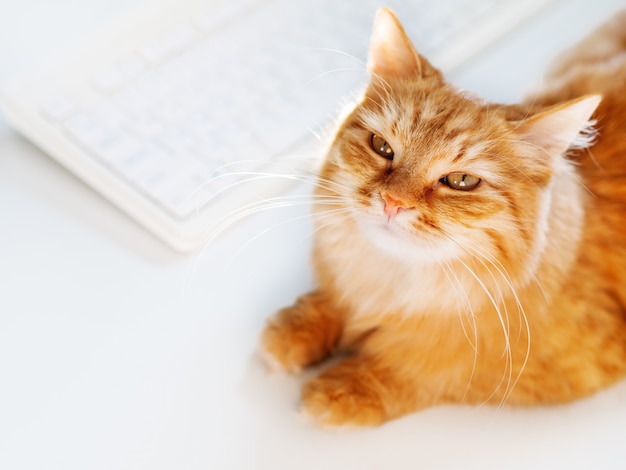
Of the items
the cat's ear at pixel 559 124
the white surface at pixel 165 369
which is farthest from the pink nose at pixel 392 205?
the white surface at pixel 165 369

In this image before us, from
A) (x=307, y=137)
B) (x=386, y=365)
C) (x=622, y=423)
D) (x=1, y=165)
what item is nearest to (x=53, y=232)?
(x=1, y=165)

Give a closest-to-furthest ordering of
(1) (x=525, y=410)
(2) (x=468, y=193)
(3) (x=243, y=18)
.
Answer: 1. (2) (x=468, y=193)
2. (1) (x=525, y=410)
3. (3) (x=243, y=18)

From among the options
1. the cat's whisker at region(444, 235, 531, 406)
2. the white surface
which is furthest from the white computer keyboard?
the cat's whisker at region(444, 235, 531, 406)

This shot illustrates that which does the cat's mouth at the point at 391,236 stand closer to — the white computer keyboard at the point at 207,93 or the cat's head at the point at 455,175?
the cat's head at the point at 455,175

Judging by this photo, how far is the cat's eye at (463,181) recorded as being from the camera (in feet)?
2.56

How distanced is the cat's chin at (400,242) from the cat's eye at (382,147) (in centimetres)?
9

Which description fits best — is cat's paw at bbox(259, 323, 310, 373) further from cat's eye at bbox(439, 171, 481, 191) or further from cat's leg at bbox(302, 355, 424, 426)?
cat's eye at bbox(439, 171, 481, 191)

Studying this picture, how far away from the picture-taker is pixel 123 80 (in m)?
1.07

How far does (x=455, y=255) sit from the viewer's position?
0.79m

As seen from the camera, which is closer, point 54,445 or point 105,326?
point 54,445

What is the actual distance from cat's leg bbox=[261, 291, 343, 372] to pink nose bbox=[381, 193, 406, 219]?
0.23m

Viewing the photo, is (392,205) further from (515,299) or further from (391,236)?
(515,299)

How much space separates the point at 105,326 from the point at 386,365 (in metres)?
0.39

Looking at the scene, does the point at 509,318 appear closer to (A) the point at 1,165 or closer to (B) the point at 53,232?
(B) the point at 53,232
